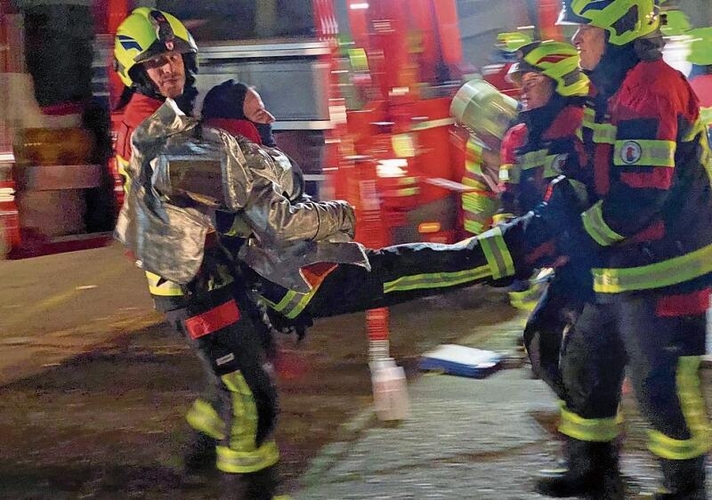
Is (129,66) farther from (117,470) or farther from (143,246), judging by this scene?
(117,470)

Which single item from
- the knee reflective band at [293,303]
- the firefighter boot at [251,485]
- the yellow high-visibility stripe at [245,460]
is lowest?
the firefighter boot at [251,485]

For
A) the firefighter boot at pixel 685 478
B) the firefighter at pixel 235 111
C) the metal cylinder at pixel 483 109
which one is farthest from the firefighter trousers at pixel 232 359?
the metal cylinder at pixel 483 109

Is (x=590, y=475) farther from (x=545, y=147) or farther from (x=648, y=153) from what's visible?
(x=545, y=147)

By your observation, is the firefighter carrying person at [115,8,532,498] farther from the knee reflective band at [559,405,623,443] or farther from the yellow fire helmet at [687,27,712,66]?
the yellow fire helmet at [687,27,712,66]

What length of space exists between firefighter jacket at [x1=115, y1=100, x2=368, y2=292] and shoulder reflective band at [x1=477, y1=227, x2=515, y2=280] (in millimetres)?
483

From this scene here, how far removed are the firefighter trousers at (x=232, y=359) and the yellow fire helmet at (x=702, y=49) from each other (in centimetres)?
476

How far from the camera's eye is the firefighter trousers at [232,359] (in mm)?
2928

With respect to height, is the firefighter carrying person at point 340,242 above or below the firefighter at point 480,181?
above

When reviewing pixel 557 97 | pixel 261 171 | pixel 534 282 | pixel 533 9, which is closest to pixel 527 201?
pixel 557 97

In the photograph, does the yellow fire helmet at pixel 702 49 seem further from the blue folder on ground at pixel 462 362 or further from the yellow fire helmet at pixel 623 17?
the yellow fire helmet at pixel 623 17

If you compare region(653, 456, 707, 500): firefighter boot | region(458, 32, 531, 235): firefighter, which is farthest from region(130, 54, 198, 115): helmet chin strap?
region(458, 32, 531, 235): firefighter

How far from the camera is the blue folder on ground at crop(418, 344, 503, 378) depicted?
4.70m

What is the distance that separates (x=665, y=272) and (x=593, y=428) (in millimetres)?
683

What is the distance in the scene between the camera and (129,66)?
3.11m
